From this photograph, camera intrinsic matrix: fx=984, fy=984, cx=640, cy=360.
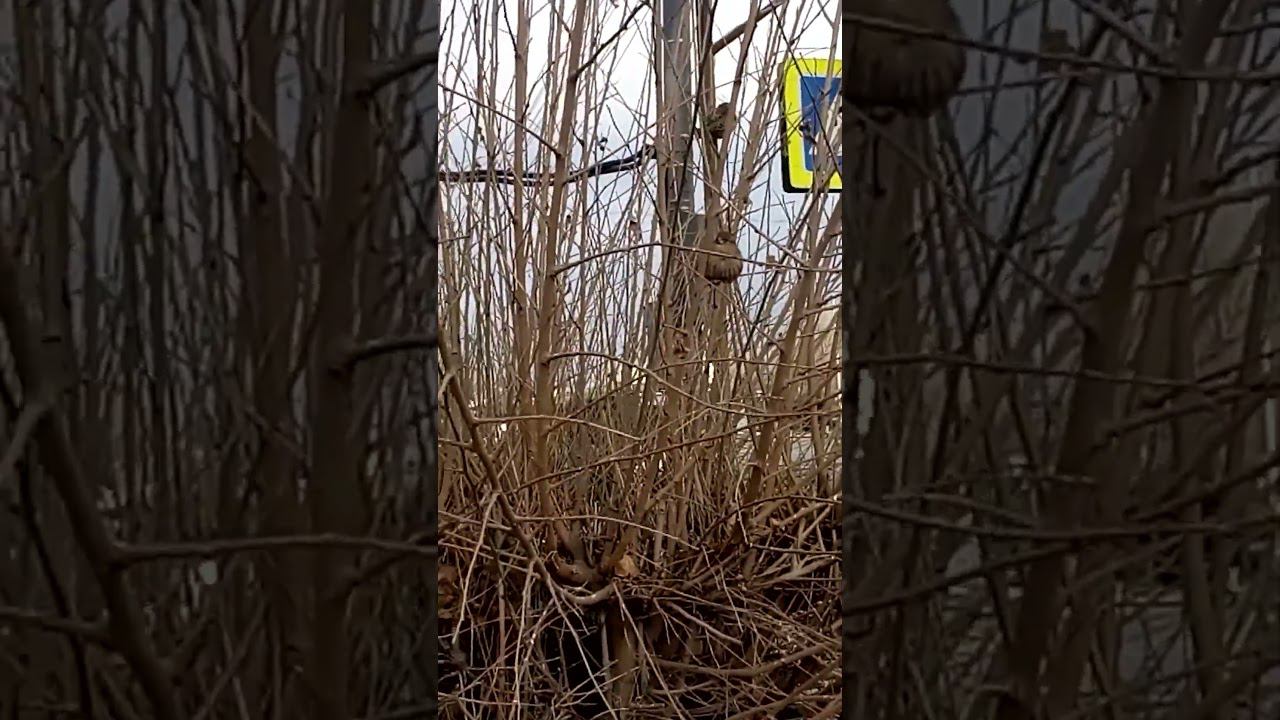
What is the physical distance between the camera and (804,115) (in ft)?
3.22

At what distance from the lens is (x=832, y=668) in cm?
84

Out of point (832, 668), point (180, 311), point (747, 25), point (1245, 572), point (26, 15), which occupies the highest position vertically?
point (747, 25)

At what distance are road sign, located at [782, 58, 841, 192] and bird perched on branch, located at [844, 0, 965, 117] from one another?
0.54 metres

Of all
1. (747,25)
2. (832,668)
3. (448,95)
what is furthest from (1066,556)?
(448,95)

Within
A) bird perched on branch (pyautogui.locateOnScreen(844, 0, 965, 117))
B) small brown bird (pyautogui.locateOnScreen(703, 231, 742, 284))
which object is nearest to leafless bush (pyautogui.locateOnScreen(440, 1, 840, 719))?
small brown bird (pyautogui.locateOnScreen(703, 231, 742, 284))

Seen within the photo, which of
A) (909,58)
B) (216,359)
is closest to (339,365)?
(216,359)

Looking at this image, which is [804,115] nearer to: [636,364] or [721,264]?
[721,264]

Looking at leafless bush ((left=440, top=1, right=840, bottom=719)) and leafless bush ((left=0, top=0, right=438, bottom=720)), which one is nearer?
leafless bush ((left=0, top=0, right=438, bottom=720))

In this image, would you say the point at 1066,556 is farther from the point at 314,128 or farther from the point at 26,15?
the point at 26,15

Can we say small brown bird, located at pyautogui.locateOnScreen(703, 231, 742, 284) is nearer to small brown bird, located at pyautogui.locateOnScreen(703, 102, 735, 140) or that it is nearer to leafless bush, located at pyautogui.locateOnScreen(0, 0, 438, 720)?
small brown bird, located at pyautogui.locateOnScreen(703, 102, 735, 140)

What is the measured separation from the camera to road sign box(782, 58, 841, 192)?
3.21ft

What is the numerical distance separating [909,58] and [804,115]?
22.8 inches

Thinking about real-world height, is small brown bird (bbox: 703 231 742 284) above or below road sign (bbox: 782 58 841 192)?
below

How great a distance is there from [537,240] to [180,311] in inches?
24.1
